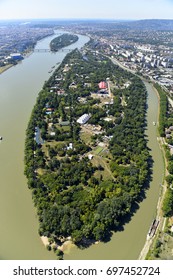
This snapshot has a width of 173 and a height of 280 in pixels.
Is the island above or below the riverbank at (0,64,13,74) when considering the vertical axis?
above

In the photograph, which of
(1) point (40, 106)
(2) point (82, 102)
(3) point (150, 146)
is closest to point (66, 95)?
(2) point (82, 102)

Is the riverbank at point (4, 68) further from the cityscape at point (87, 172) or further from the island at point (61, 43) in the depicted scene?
the island at point (61, 43)

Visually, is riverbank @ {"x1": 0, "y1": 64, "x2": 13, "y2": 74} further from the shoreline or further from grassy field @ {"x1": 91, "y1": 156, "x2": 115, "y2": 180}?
grassy field @ {"x1": 91, "y1": 156, "x2": 115, "y2": 180}

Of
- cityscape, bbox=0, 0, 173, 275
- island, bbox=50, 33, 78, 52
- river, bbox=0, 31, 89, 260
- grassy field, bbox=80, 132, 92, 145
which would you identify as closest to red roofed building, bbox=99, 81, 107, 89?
cityscape, bbox=0, 0, 173, 275

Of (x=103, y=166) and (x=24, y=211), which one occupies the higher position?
(x=103, y=166)

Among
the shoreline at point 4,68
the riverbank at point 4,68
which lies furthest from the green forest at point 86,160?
the riverbank at point 4,68

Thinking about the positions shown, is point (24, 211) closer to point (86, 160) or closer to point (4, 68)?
point (86, 160)

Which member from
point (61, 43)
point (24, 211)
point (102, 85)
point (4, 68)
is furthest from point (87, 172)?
point (61, 43)

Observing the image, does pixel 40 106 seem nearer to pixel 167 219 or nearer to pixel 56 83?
pixel 56 83
